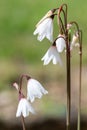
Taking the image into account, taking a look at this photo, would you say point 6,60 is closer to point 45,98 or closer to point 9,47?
point 9,47

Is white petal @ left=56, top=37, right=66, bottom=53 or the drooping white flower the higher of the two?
the drooping white flower

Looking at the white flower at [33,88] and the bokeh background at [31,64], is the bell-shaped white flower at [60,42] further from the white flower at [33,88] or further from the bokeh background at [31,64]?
the bokeh background at [31,64]

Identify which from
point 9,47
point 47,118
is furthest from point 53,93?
point 9,47

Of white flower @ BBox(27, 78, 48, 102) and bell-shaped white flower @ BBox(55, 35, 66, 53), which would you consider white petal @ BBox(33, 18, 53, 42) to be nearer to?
bell-shaped white flower @ BBox(55, 35, 66, 53)

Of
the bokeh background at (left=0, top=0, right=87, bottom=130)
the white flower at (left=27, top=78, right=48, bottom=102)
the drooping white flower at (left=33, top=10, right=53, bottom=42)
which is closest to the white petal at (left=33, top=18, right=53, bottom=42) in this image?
the drooping white flower at (left=33, top=10, right=53, bottom=42)

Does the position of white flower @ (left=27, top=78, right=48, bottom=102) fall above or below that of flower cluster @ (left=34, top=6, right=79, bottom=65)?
below

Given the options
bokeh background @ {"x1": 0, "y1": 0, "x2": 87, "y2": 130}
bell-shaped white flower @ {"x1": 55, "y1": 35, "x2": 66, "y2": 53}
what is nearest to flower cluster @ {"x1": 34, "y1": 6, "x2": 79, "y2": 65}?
bell-shaped white flower @ {"x1": 55, "y1": 35, "x2": 66, "y2": 53}

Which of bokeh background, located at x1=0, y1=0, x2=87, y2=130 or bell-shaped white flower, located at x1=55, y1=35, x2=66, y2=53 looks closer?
bell-shaped white flower, located at x1=55, y1=35, x2=66, y2=53

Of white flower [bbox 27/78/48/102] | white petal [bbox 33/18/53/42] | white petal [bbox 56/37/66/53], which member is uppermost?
white petal [bbox 33/18/53/42]

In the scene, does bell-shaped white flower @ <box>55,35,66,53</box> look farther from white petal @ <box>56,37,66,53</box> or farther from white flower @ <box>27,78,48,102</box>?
white flower @ <box>27,78,48,102</box>
